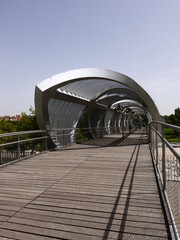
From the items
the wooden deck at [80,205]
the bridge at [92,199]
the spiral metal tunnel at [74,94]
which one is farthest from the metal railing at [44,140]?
the wooden deck at [80,205]

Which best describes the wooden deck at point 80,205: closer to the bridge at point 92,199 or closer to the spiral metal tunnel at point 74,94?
the bridge at point 92,199

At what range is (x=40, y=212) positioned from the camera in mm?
3166

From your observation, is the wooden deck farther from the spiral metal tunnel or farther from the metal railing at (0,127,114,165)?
the spiral metal tunnel

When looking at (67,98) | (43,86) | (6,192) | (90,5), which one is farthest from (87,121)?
(6,192)

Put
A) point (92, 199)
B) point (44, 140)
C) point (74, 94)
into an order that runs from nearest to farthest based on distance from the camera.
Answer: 1. point (92, 199)
2. point (74, 94)
3. point (44, 140)

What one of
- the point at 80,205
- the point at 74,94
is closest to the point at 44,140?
the point at 74,94

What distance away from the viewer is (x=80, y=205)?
3387mm

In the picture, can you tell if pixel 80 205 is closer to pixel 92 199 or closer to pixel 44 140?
pixel 92 199

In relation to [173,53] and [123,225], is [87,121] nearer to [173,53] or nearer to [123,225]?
[173,53]

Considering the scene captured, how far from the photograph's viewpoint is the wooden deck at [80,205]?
262 centimetres

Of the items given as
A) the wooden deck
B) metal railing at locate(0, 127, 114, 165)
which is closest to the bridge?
the wooden deck

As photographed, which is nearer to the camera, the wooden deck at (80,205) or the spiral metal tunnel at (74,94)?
the wooden deck at (80,205)

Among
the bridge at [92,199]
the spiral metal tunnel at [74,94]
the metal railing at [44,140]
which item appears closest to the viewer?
the bridge at [92,199]

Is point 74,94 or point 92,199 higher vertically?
point 74,94
